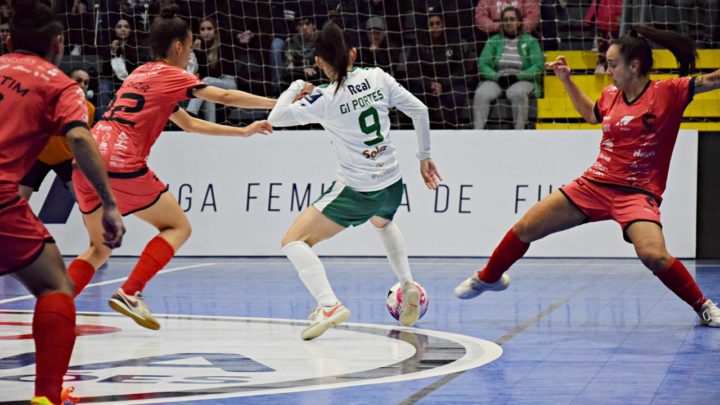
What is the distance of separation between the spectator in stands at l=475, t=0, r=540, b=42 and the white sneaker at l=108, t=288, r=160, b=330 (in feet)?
28.1

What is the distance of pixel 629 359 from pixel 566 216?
1.66 meters

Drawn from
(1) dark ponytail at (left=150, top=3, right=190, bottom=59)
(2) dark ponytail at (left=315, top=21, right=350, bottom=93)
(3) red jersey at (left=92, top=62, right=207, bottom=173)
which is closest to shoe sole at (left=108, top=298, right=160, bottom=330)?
(3) red jersey at (left=92, top=62, right=207, bottom=173)

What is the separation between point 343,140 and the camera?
25.0ft

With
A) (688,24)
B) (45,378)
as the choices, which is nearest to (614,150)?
(45,378)

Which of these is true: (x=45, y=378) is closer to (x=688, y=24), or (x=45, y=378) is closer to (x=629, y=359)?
(x=629, y=359)

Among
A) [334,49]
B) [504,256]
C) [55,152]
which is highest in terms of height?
[334,49]

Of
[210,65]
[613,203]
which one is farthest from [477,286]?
[210,65]

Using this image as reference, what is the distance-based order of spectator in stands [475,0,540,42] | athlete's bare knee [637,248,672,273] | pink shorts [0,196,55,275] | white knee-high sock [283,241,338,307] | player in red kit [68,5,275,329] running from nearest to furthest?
1. pink shorts [0,196,55,275]
2. white knee-high sock [283,241,338,307]
3. player in red kit [68,5,275,329]
4. athlete's bare knee [637,248,672,273]
5. spectator in stands [475,0,540,42]

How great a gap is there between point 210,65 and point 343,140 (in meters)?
7.30

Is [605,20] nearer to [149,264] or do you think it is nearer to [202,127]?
[202,127]

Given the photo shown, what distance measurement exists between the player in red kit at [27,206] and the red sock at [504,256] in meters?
3.92

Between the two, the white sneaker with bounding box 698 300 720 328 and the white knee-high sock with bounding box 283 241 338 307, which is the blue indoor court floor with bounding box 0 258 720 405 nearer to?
the white sneaker with bounding box 698 300 720 328

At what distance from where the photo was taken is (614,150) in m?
7.95

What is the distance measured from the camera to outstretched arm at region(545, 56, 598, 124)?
8250 millimetres
